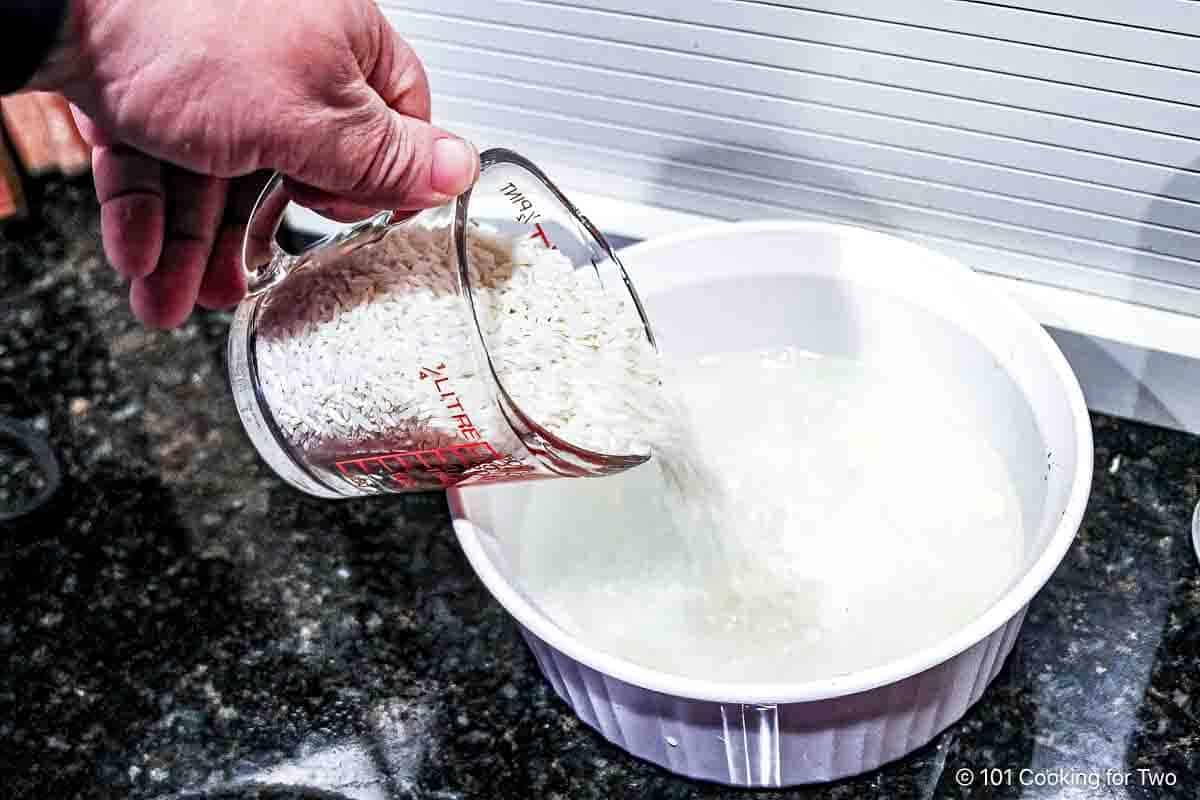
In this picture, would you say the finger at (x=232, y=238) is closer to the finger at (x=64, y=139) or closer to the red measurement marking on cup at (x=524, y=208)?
the red measurement marking on cup at (x=524, y=208)

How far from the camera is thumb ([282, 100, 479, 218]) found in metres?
0.64

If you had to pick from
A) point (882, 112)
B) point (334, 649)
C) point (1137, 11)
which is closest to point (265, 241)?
point (334, 649)

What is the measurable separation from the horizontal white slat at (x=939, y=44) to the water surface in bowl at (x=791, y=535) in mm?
220

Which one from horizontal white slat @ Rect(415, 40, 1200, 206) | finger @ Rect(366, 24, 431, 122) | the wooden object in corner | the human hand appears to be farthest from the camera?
the wooden object in corner

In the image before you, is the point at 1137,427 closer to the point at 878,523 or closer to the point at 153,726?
the point at 878,523

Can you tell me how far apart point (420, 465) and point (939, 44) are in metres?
0.39

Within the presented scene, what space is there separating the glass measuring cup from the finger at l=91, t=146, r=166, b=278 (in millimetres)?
86

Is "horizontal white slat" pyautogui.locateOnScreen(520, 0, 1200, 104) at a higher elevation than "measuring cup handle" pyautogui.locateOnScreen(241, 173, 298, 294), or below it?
higher

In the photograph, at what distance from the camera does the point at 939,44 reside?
2.62 ft

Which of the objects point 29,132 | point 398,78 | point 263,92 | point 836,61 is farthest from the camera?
point 29,132

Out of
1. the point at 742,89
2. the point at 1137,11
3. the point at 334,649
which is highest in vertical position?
the point at 1137,11

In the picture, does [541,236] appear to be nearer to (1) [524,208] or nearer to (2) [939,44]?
(1) [524,208]

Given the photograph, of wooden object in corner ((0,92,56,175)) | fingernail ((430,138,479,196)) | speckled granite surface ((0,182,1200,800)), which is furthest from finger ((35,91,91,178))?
fingernail ((430,138,479,196))

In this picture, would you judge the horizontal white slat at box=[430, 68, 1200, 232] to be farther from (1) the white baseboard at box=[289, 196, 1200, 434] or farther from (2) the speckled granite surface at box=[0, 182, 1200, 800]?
(2) the speckled granite surface at box=[0, 182, 1200, 800]
